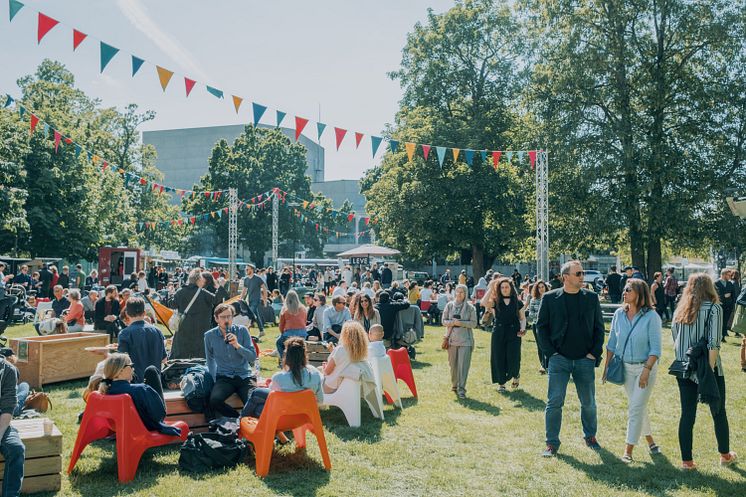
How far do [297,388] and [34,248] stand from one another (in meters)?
25.8

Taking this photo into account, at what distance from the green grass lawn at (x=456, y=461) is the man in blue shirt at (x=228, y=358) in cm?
74

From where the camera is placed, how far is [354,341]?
6.66 m

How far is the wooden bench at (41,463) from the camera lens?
458 cm

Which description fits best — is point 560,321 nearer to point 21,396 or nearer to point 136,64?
point 21,396

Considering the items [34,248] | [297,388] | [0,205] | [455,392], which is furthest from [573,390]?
[34,248]

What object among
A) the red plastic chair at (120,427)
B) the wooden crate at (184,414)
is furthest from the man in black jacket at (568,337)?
the red plastic chair at (120,427)

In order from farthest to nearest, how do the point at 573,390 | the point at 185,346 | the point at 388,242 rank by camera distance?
the point at 388,242 < the point at 573,390 < the point at 185,346

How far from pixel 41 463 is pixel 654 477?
4.65 metres

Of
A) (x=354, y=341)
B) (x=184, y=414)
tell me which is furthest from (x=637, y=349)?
(x=184, y=414)

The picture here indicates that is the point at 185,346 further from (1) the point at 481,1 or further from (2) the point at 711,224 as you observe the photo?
(1) the point at 481,1

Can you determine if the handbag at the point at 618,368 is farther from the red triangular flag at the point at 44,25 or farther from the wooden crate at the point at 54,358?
the red triangular flag at the point at 44,25

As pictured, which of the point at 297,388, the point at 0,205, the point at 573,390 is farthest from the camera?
the point at 0,205

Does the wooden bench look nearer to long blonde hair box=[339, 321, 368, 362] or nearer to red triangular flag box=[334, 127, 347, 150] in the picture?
long blonde hair box=[339, 321, 368, 362]

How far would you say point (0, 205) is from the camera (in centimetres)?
2106
